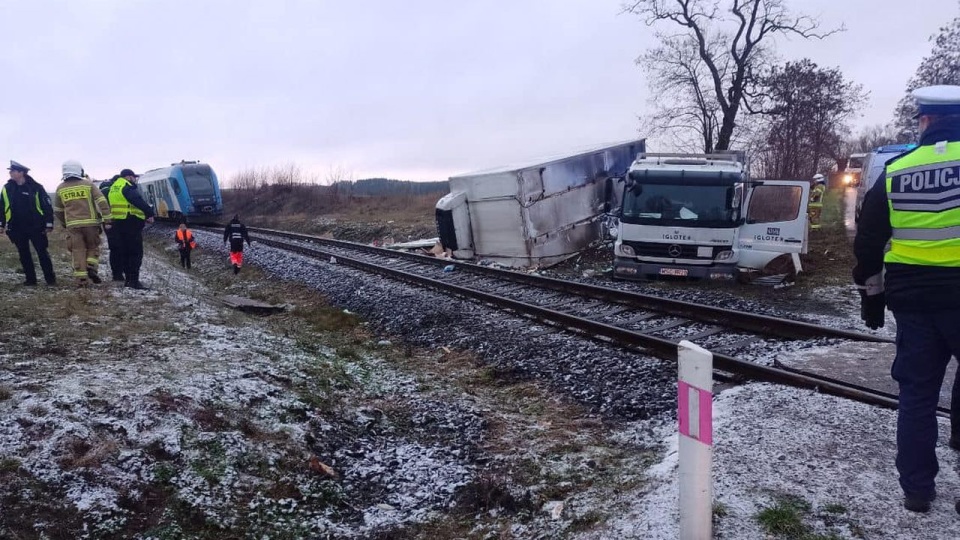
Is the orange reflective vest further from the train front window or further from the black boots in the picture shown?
the black boots

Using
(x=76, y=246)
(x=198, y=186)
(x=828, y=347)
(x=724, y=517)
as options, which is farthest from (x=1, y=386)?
(x=198, y=186)

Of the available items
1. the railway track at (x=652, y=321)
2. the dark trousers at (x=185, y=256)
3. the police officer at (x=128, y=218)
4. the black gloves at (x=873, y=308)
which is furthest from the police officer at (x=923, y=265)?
the dark trousers at (x=185, y=256)

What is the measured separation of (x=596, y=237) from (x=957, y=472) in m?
12.5

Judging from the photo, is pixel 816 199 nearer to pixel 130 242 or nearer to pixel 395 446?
pixel 395 446

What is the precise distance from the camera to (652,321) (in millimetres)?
A: 8008

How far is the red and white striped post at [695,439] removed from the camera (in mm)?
2549

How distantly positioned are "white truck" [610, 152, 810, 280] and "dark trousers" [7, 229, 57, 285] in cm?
989

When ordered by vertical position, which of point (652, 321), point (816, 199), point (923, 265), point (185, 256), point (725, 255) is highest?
point (923, 265)

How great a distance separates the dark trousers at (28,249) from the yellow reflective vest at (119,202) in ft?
3.29

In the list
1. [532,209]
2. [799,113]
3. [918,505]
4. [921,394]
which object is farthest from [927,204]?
[799,113]

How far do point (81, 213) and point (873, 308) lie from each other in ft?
33.2

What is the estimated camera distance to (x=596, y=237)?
51.1 ft

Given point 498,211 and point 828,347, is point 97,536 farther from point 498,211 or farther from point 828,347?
point 498,211

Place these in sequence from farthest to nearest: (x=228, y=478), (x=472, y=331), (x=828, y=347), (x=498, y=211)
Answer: (x=498, y=211), (x=472, y=331), (x=828, y=347), (x=228, y=478)
